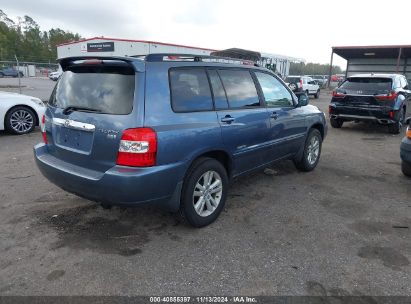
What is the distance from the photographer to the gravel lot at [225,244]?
2844mm

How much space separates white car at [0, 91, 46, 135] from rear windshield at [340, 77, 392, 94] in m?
8.29

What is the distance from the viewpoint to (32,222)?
3.87 meters

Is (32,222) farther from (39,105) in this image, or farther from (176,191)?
(39,105)

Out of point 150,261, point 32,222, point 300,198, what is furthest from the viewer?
point 300,198

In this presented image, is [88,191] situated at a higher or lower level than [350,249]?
higher

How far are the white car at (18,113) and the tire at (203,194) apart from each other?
6.18m

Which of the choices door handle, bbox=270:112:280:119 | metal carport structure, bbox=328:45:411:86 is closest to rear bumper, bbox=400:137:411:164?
door handle, bbox=270:112:280:119

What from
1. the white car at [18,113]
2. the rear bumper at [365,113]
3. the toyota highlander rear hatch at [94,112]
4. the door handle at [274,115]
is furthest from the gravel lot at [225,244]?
the rear bumper at [365,113]

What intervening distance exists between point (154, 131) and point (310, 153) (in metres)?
3.60

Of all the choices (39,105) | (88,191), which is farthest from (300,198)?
(39,105)

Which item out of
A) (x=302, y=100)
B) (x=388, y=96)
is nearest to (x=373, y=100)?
(x=388, y=96)

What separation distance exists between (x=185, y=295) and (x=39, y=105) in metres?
7.70

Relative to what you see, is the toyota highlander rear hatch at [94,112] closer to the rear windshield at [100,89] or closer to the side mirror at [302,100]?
the rear windshield at [100,89]

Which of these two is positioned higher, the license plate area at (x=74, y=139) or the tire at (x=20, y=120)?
the license plate area at (x=74, y=139)
